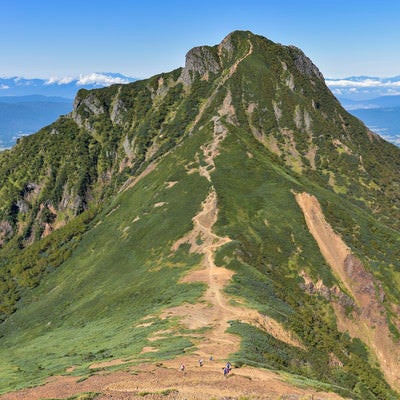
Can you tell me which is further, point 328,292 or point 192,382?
point 328,292

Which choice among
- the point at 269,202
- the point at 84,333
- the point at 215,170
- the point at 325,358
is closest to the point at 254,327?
the point at 325,358

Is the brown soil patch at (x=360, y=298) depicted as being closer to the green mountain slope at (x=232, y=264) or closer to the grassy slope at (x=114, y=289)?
the green mountain slope at (x=232, y=264)

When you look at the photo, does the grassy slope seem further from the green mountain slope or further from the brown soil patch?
the brown soil patch

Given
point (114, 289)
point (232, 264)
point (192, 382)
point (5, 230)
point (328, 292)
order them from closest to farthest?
1. point (192, 382)
2. point (232, 264)
3. point (328, 292)
4. point (114, 289)
5. point (5, 230)

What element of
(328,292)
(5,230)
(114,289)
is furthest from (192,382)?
(5,230)

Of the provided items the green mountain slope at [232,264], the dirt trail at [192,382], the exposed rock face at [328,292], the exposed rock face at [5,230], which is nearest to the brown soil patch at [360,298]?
the green mountain slope at [232,264]

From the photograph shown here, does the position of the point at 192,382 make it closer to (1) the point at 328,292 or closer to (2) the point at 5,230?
(1) the point at 328,292

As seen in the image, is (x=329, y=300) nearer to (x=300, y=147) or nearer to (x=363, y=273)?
(x=363, y=273)
